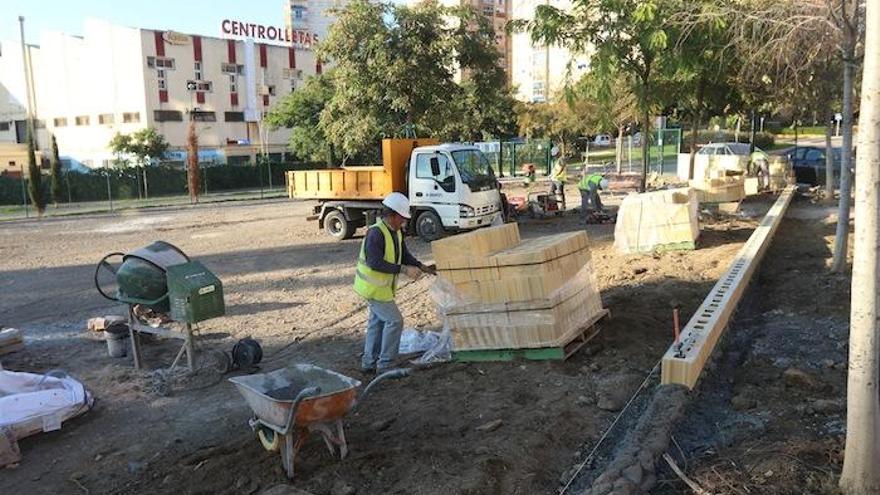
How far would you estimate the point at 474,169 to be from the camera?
15625 mm

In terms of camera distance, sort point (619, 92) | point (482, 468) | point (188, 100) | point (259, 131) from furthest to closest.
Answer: point (259, 131) < point (188, 100) < point (619, 92) < point (482, 468)

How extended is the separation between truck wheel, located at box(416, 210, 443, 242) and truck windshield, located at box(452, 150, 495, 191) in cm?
107

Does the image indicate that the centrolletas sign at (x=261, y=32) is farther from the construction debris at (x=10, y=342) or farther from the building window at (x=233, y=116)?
the construction debris at (x=10, y=342)

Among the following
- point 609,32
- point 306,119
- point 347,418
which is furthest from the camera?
point 306,119

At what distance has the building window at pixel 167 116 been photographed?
56.1m

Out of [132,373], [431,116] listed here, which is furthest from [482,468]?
[431,116]

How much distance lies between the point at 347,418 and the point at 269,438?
1.01m

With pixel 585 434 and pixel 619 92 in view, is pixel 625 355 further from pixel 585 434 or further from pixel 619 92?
pixel 619 92

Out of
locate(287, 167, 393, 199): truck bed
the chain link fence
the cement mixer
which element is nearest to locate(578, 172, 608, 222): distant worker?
locate(287, 167, 393, 199): truck bed

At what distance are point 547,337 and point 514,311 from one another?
37 cm

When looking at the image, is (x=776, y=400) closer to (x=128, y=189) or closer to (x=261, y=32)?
(x=128, y=189)

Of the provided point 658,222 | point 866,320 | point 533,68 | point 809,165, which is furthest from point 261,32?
point 866,320

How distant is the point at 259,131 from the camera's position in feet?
206

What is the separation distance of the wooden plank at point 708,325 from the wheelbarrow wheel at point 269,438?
2962 millimetres
